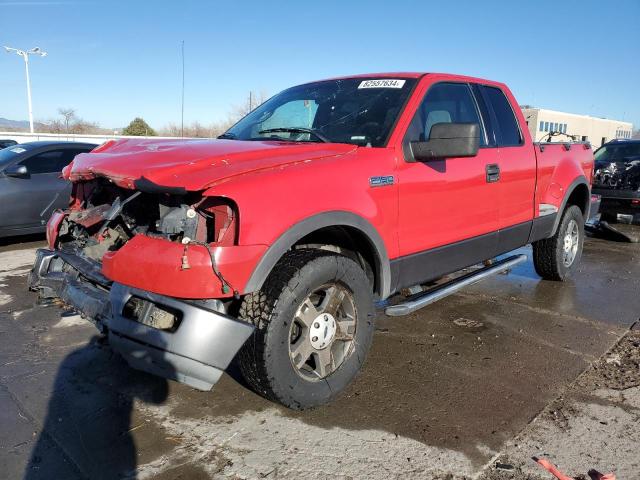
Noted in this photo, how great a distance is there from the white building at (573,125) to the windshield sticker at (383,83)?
3198 centimetres

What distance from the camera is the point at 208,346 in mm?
2375

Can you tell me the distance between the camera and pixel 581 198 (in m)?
5.92

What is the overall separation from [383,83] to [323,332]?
1895mm

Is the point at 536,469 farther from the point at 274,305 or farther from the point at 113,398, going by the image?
the point at 113,398

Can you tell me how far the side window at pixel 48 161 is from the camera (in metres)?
7.48

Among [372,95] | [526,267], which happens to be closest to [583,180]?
[526,267]

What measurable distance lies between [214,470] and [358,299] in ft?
3.91

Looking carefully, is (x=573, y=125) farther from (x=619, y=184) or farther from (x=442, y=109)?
(x=442, y=109)

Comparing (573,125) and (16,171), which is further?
(573,125)

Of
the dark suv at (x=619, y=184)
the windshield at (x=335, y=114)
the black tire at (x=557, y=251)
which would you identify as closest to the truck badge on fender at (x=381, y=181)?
the windshield at (x=335, y=114)

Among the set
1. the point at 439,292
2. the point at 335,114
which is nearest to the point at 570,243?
the point at 439,292

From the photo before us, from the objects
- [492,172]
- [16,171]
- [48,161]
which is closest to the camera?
[492,172]

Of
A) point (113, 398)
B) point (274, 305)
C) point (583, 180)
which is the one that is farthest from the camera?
point (583, 180)

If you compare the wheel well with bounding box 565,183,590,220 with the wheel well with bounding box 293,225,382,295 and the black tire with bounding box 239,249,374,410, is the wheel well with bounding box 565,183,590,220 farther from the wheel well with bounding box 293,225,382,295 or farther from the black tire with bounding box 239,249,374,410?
the black tire with bounding box 239,249,374,410
